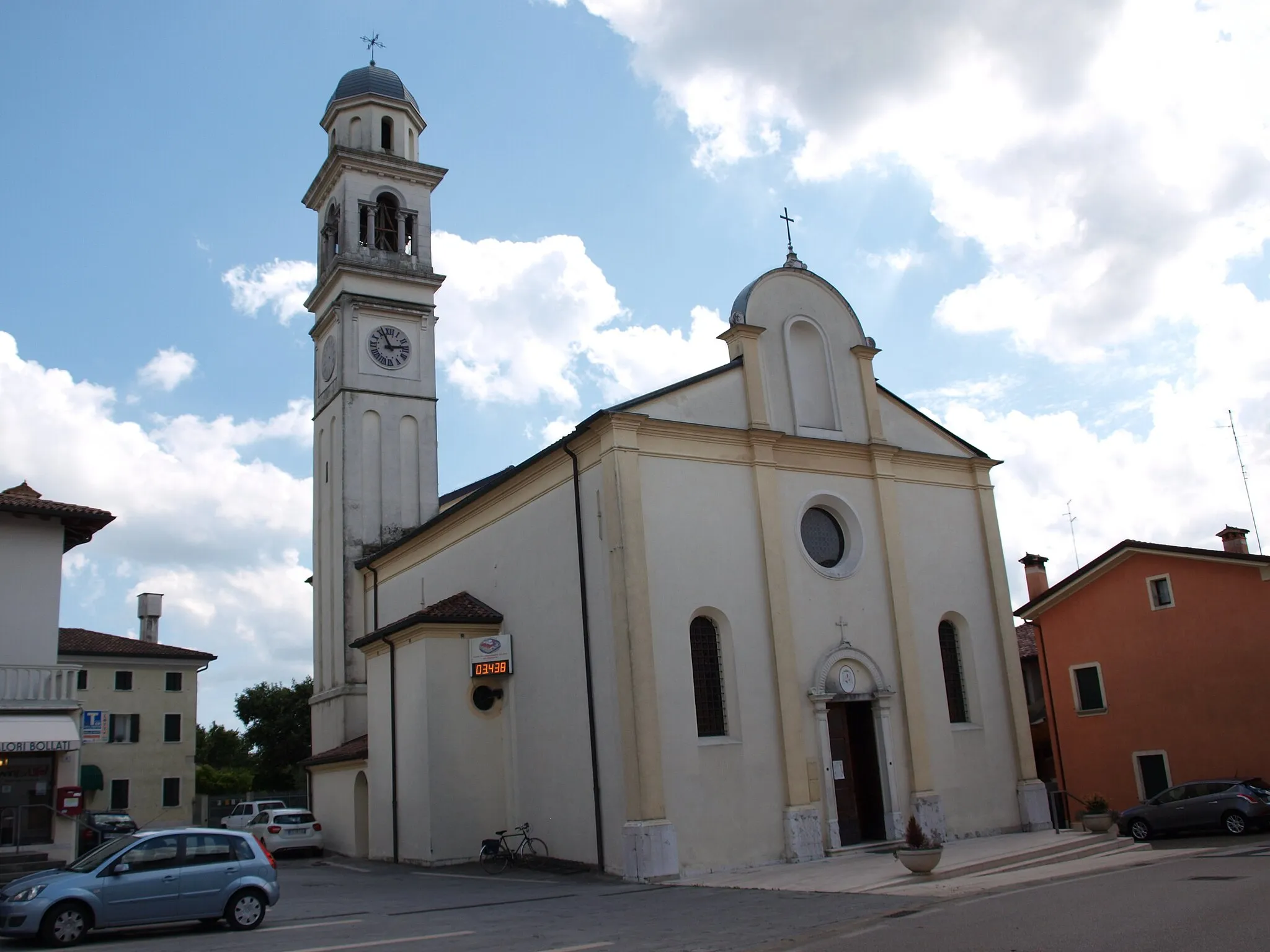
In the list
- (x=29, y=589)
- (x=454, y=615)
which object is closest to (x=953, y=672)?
(x=454, y=615)

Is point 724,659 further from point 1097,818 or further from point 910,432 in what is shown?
point 1097,818

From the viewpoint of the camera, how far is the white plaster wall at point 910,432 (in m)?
22.9

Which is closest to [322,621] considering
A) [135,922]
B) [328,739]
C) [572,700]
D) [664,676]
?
[328,739]

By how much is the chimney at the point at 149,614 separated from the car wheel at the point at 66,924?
34636 mm

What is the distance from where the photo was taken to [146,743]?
3931cm

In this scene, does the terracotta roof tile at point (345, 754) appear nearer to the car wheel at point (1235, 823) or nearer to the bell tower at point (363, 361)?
the bell tower at point (363, 361)

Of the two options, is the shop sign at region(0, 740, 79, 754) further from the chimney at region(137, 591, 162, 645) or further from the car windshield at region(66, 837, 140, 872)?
the chimney at region(137, 591, 162, 645)

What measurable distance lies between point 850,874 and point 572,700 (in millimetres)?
5980

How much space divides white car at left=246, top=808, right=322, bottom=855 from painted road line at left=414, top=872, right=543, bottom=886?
24.1 feet

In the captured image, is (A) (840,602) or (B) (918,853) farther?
(A) (840,602)

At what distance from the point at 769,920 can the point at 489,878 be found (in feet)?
26.4

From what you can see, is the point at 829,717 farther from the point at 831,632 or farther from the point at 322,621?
the point at 322,621

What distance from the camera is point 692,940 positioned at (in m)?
10.5

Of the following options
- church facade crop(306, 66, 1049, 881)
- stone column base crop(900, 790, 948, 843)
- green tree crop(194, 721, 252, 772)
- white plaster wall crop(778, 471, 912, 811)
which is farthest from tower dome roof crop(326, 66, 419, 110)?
green tree crop(194, 721, 252, 772)
